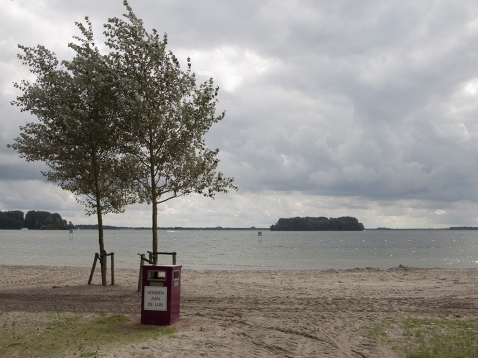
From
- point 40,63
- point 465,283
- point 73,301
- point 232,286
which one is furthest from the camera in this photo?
point 465,283

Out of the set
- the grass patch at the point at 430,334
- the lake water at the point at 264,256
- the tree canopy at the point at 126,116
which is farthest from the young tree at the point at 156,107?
the lake water at the point at 264,256

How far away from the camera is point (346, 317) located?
10992 millimetres

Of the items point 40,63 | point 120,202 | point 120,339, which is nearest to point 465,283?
point 120,202

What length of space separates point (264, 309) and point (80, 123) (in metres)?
8.44

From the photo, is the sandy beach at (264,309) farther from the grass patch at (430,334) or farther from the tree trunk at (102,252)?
the tree trunk at (102,252)

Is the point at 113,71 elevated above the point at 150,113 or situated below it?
above

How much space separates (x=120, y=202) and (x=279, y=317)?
362 inches

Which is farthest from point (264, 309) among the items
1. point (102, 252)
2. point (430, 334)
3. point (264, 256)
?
point (264, 256)

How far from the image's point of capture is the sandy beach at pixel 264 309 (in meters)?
8.38

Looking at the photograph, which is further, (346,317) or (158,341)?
(346,317)

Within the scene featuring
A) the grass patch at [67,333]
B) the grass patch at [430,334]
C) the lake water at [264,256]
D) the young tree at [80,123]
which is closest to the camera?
the grass patch at [430,334]

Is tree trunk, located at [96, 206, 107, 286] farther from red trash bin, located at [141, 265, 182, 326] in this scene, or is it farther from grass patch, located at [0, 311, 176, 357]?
red trash bin, located at [141, 265, 182, 326]

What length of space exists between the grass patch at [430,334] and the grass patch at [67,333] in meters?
4.35

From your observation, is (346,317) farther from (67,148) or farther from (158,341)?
(67,148)
